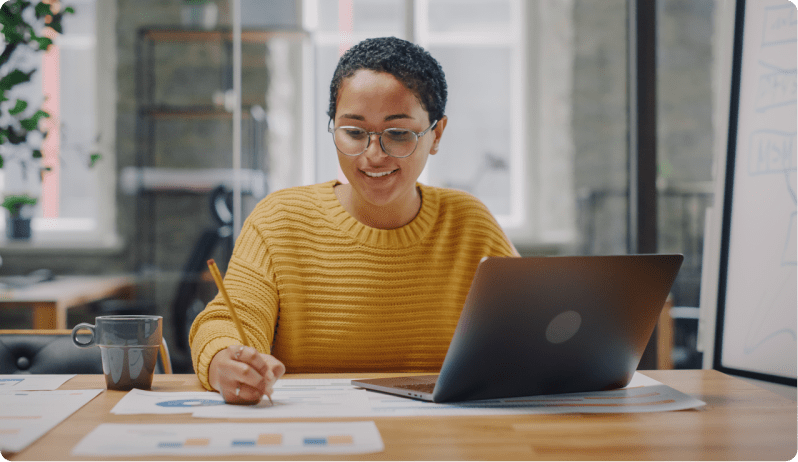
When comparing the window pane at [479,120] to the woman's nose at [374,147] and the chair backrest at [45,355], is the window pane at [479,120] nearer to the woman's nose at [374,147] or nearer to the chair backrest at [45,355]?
the woman's nose at [374,147]

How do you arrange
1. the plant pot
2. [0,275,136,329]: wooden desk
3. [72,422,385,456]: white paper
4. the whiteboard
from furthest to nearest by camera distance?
the plant pot
[0,275,136,329]: wooden desk
the whiteboard
[72,422,385,456]: white paper

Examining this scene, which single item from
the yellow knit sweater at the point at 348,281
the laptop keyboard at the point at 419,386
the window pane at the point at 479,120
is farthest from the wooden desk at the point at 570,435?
the window pane at the point at 479,120

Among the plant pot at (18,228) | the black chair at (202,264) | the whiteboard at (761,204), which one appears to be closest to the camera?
the whiteboard at (761,204)

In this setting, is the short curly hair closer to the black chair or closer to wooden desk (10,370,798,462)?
wooden desk (10,370,798,462)

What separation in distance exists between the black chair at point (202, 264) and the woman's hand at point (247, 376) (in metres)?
2.33

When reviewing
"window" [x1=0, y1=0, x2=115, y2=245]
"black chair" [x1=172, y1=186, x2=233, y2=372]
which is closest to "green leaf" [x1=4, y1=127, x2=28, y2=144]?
"black chair" [x1=172, y1=186, x2=233, y2=372]

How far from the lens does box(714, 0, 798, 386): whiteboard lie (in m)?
1.11

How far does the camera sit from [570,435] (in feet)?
2.27

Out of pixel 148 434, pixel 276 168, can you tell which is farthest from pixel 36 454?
pixel 276 168

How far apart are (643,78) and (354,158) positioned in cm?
155

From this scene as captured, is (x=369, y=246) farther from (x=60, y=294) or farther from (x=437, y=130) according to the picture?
(x=60, y=294)

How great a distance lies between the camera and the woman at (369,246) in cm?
118

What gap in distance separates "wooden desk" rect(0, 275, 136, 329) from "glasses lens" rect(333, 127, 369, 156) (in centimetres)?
179

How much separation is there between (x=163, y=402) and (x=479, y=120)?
2.93 metres
